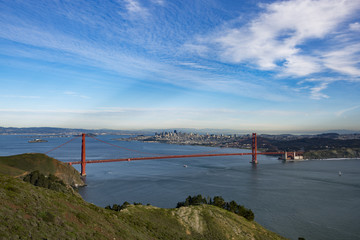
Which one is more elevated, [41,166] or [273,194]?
[41,166]

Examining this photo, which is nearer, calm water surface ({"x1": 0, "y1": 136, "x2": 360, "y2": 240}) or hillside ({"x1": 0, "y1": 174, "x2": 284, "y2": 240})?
hillside ({"x1": 0, "y1": 174, "x2": 284, "y2": 240})

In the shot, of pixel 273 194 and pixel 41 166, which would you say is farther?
pixel 41 166

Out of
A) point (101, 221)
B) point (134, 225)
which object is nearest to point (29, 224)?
point (101, 221)

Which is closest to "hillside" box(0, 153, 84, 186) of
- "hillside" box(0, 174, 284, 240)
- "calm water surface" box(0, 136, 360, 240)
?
"calm water surface" box(0, 136, 360, 240)

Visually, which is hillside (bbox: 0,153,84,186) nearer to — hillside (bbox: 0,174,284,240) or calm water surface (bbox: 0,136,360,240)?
calm water surface (bbox: 0,136,360,240)

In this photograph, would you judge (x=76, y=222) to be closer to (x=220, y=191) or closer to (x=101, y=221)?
(x=101, y=221)

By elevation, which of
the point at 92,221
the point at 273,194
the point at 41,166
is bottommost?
the point at 273,194

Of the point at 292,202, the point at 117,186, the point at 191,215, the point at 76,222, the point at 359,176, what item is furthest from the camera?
the point at 359,176

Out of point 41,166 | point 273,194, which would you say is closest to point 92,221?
point 273,194

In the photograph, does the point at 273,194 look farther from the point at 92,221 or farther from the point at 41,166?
the point at 41,166
